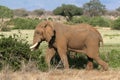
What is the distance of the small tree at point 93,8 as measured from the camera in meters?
106

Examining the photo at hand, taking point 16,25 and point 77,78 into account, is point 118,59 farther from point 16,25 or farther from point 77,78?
point 16,25

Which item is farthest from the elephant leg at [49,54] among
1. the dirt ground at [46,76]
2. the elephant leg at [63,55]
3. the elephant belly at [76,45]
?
the dirt ground at [46,76]

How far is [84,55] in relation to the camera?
18.4m

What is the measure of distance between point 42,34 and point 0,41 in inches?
70.0

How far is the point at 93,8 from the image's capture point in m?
105

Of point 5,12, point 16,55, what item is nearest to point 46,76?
point 16,55

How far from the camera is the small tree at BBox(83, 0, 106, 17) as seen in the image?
10562 cm

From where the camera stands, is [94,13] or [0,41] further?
[94,13]

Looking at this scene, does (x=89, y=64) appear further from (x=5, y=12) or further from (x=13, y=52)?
(x=5, y=12)

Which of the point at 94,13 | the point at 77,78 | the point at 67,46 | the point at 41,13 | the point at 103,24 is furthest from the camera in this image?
the point at 41,13

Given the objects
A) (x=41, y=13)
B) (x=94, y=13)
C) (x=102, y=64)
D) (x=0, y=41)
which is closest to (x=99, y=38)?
(x=102, y=64)

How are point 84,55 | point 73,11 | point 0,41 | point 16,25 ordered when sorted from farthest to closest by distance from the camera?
point 73,11
point 16,25
point 84,55
point 0,41

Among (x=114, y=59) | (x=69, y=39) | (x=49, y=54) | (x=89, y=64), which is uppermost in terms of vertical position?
(x=69, y=39)

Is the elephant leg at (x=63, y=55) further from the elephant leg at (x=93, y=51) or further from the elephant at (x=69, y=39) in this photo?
the elephant leg at (x=93, y=51)
